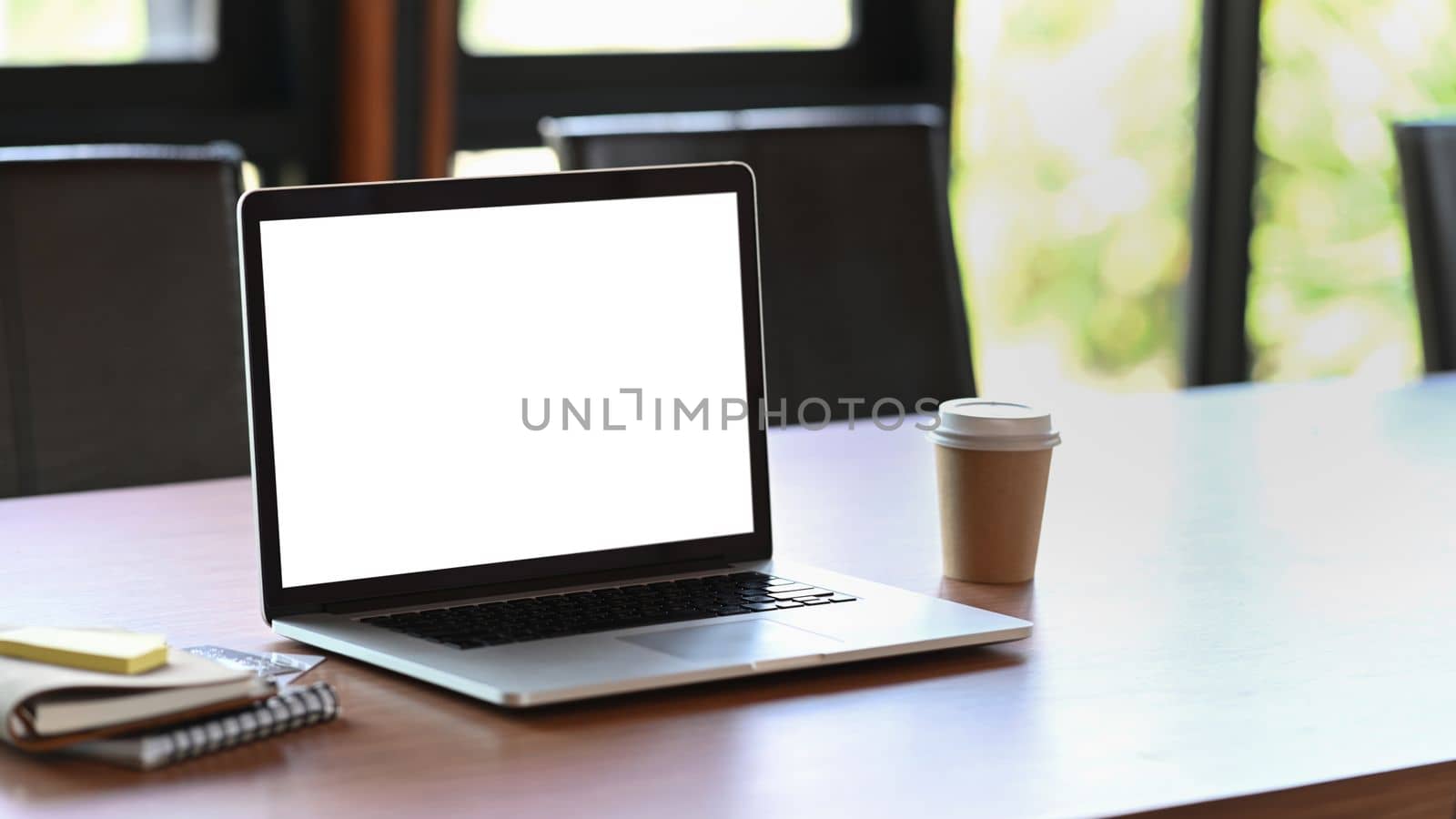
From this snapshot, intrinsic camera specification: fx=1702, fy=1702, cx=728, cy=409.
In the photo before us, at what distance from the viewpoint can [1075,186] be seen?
11.4 ft

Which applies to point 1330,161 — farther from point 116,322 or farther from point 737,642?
point 737,642

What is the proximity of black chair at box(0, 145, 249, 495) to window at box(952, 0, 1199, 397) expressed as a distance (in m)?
1.99

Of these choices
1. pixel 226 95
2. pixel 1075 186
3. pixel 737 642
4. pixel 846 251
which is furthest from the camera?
pixel 1075 186

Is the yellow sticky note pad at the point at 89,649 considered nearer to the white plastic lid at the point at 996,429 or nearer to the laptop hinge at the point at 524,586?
the laptop hinge at the point at 524,586

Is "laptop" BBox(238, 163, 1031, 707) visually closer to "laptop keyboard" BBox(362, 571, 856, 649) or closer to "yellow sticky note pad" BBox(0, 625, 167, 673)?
"laptop keyboard" BBox(362, 571, 856, 649)

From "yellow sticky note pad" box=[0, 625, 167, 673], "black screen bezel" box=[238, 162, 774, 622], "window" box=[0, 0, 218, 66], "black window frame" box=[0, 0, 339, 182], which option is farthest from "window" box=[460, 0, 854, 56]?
"yellow sticky note pad" box=[0, 625, 167, 673]

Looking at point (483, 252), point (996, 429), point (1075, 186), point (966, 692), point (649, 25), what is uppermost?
point (649, 25)

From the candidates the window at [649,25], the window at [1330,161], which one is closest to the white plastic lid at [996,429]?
the window at [649,25]

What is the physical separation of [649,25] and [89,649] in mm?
2413

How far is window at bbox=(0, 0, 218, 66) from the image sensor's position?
2561 millimetres

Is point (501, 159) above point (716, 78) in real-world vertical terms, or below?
below

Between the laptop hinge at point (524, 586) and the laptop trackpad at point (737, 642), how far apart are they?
11 centimetres

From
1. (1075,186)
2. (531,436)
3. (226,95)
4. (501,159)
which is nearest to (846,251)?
(531,436)

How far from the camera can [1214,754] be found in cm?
72
